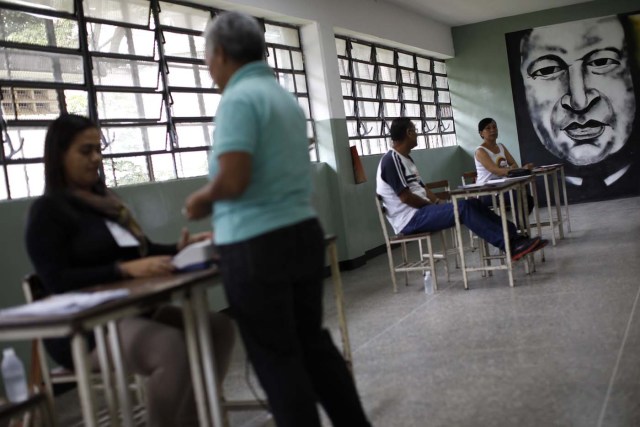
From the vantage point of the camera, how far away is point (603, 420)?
2.49 meters

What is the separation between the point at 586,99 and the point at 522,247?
6.93 metres

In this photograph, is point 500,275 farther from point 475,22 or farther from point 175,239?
point 475,22

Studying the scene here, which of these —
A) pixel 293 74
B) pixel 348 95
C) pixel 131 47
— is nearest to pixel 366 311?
pixel 131 47

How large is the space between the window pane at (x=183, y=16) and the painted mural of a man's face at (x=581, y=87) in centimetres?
700

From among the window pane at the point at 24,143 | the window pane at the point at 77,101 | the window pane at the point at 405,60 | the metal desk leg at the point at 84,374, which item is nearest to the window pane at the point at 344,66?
the window pane at the point at 405,60

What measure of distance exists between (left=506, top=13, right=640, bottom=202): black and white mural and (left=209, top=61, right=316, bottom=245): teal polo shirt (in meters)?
10.3

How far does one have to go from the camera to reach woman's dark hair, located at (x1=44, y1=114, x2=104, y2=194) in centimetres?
251

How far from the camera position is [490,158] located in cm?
677

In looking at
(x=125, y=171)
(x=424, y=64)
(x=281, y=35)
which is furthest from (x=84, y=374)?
(x=424, y=64)

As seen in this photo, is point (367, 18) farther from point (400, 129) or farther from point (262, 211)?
point (262, 211)

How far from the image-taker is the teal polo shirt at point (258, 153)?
1.87 meters

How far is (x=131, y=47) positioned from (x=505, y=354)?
3.46 m

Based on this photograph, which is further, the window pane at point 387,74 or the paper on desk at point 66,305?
the window pane at point 387,74

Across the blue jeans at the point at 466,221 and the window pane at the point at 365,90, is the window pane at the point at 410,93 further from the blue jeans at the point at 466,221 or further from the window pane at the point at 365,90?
the blue jeans at the point at 466,221
